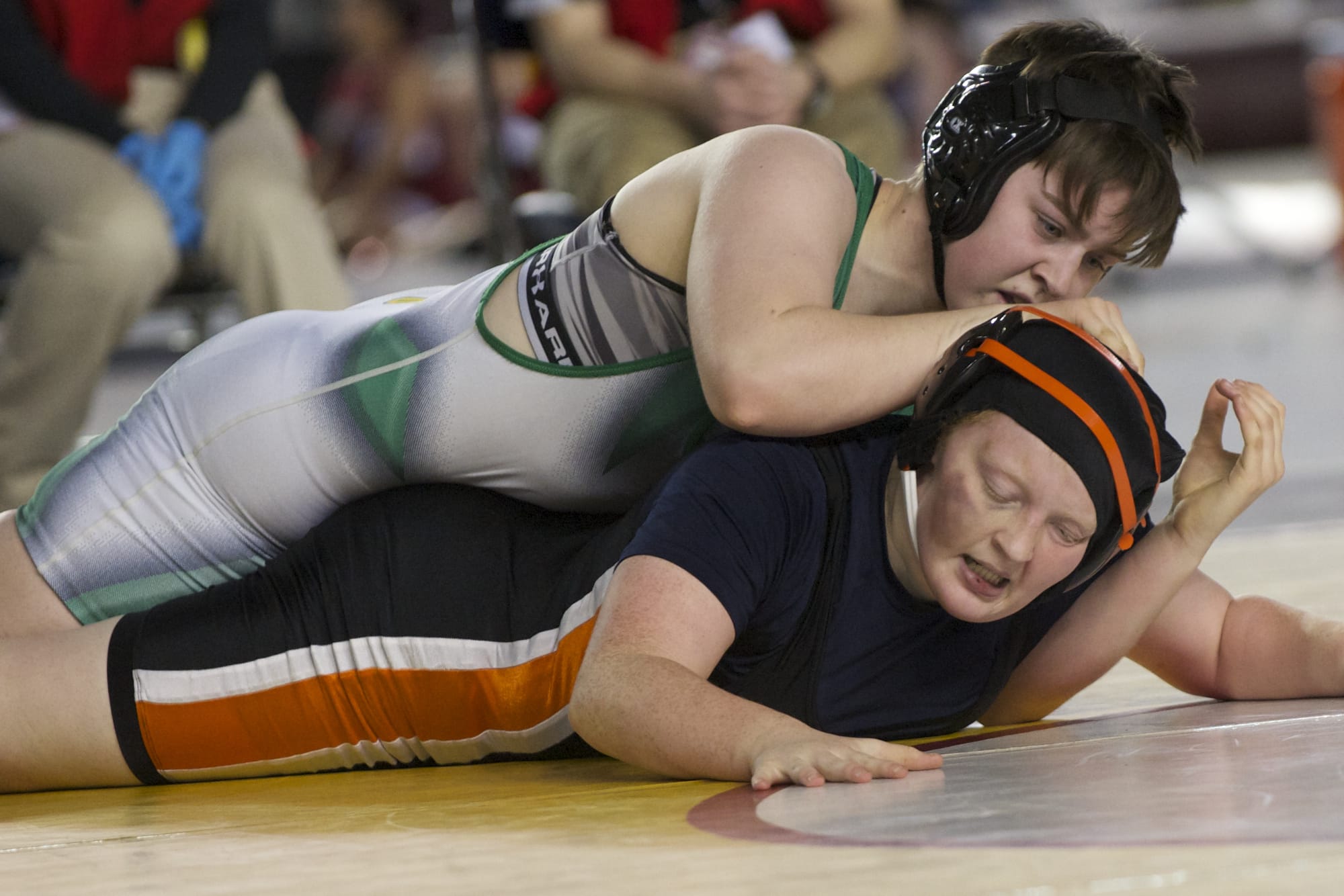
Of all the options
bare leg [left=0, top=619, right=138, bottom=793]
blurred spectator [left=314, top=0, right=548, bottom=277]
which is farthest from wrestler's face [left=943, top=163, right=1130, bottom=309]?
blurred spectator [left=314, top=0, right=548, bottom=277]

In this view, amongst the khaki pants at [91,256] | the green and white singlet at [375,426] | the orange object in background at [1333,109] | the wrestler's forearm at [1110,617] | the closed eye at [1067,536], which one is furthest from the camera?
the orange object in background at [1333,109]

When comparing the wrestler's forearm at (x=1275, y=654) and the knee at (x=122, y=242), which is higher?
the knee at (x=122, y=242)

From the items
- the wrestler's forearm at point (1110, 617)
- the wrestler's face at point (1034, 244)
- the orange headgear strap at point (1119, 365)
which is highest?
the wrestler's face at point (1034, 244)

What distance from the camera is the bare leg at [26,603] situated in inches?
86.2

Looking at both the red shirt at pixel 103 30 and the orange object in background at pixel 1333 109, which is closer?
the red shirt at pixel 103 30

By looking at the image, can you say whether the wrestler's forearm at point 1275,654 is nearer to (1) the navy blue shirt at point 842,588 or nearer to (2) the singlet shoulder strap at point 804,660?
(1) the navy blue shirt at point 842,588

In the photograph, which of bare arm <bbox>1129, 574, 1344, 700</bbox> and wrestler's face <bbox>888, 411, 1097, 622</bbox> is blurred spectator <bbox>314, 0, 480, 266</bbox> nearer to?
bare arm <bbox>1129, 574, 1344, 700</bbox>

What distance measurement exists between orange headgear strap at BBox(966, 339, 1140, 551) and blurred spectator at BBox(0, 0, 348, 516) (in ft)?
8.39

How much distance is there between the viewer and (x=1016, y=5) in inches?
517

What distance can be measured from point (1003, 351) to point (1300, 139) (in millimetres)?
12519

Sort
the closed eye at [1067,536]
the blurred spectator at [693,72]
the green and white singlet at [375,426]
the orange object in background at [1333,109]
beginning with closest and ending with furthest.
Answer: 1. the closed eye at [1067,536]
2. the green and white singlet at [375,426]
3. the blurred spectator at [693,72]
4. the orange object in background at [1333,109]

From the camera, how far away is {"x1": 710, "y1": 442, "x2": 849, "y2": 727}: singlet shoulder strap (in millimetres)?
1897

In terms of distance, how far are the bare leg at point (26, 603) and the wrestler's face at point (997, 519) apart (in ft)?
3.63

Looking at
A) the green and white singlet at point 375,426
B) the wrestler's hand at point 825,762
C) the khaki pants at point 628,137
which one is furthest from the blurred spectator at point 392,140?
the wrestler's hand at point 825,762
